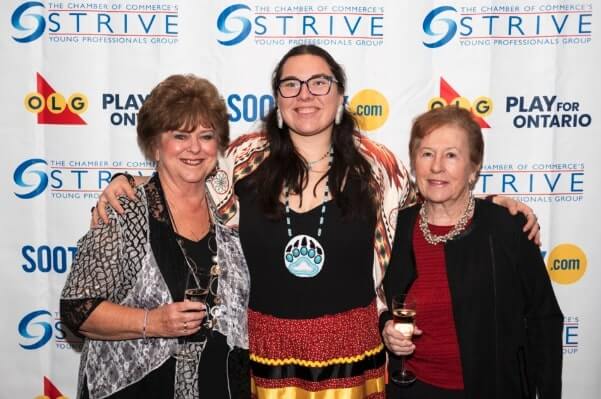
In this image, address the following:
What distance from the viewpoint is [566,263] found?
3.41m

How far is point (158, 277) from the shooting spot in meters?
2.12

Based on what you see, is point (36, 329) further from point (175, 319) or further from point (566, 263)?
point (566, 263)

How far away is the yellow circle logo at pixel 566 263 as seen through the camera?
134 inches

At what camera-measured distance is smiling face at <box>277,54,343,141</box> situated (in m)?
2.44

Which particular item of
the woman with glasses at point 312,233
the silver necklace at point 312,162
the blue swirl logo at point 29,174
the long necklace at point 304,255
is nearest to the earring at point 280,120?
the woman with glasses at point 312,233

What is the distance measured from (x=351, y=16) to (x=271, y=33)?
1.50 feet

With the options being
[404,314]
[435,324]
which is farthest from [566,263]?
[404,314]

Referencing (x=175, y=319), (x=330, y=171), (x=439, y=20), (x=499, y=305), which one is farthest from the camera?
(x=439, y=20)

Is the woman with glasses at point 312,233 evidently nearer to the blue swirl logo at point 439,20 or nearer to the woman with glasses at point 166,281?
the woman with glasses at point 166,281

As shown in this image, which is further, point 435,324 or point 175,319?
point 435,324

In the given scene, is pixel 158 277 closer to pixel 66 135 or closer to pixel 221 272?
Answer: pixel 221 272

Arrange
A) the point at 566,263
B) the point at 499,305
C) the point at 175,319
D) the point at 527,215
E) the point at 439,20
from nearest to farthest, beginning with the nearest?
1. the point at 175,319
2. the point at 499,305
3. the point at 527,215
4. the point at 439,20
5. the point at 566,263

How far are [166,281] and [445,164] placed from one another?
1150mm

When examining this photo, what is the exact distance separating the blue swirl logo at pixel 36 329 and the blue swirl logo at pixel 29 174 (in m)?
0.69
